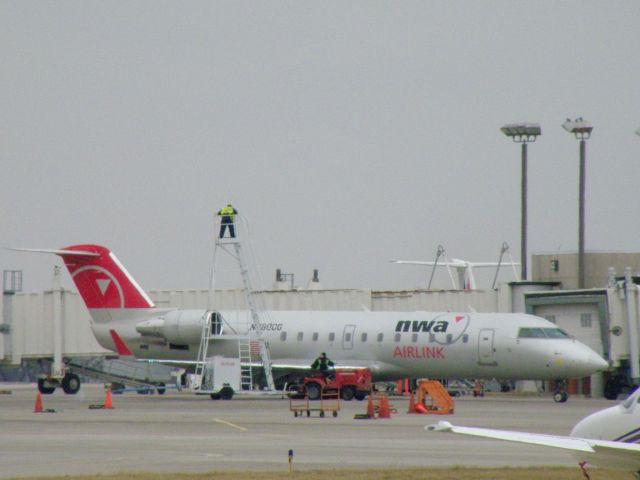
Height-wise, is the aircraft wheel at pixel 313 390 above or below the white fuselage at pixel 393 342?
below

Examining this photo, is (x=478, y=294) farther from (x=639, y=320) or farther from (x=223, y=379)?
(x=223, y=379)

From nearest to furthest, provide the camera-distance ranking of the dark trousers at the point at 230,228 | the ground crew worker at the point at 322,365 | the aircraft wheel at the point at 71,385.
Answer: the ground crew worker at the point at 322,365, the dark trousers at the point at 230,228, the aircraft wheel at the point at 71,385

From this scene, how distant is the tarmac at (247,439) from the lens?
2575cm

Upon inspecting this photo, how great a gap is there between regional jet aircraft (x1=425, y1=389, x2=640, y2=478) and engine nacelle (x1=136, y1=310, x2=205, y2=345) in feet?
125

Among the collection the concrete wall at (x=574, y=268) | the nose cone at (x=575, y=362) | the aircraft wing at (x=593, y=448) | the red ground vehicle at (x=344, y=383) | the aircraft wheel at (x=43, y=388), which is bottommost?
the aircraft wheel at (x=43, y=388)

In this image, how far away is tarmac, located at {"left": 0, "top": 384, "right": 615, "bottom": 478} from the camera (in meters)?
25.8

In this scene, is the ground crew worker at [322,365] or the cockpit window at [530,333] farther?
the ground crew worker at [322,365]

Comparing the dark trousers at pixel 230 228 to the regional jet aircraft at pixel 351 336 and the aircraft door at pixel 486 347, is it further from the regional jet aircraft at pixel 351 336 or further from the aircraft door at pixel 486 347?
the aircraft door at pixel 486 347

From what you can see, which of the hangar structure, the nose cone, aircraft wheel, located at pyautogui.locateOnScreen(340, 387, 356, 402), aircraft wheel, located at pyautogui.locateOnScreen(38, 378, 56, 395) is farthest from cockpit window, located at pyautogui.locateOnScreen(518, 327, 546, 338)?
aircraft wheel, located at pyautogui.locateOnScreen(38, 378, 56, 395)

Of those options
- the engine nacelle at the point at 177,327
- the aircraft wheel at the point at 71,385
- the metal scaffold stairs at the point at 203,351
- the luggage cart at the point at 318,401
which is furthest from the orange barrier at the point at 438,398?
the aircraft wheel at the point at 71,385

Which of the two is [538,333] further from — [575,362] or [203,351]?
[203,351]

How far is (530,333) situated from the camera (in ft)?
171

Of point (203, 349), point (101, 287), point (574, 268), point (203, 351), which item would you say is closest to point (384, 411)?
point (203, 351)

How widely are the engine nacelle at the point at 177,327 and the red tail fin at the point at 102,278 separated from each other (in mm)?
1509
